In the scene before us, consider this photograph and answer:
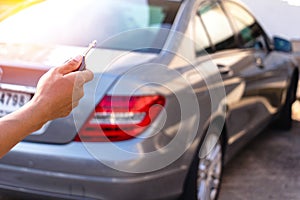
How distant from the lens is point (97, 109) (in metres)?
2.64

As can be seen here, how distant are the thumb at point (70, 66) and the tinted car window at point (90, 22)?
1.55 meters

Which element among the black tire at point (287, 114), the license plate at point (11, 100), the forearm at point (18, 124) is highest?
the forearm at point (18, 124)

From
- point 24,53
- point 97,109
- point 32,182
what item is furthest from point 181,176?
point 24,53

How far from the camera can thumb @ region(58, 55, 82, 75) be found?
4.95 feet

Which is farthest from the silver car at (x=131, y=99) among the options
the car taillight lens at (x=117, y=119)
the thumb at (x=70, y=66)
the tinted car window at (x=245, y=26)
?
the thumb at (x=70, y=66)

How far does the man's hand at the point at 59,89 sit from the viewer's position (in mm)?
1464

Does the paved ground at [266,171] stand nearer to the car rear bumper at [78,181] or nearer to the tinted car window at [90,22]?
the car rear bumper at [78,181]

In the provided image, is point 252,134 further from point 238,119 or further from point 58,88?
point 58,88

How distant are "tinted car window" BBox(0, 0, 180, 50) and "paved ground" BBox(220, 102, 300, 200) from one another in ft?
4.65

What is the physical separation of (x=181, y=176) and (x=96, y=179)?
0.55m

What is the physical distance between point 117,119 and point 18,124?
1.25 meters

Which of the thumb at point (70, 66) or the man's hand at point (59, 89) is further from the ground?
the thumb at point (70, 66)

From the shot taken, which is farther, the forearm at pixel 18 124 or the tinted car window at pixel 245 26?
the tinted car window at pixel 245 26

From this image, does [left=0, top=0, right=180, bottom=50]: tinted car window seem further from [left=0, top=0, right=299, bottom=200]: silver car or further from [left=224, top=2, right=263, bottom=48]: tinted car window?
[left=224, top=2, right=263, bottom=48]: tinted car window
